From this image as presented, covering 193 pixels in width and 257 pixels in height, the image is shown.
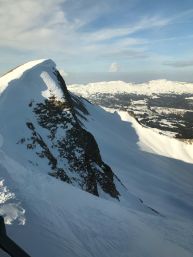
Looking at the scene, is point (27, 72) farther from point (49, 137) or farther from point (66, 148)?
point (66, 148)

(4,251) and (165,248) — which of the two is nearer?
(4,251)

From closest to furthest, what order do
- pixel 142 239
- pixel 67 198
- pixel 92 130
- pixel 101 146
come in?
pixel 142 239 < pixel 67 198 < pixel 101 146 < pixel 92 130

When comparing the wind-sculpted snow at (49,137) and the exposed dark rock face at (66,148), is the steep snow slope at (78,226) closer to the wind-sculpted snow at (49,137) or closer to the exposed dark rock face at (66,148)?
the wind-sculpted snow at (49,137)

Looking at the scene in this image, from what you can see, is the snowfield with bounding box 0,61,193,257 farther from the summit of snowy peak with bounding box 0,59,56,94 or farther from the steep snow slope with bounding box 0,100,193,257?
the summit of snowy peak with bounding box 0,59,56,94

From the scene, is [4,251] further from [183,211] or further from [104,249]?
[183,211]

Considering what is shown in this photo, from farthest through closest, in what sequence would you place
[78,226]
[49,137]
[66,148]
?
1. [49,137]
2. [66,148]
3. [78,226]

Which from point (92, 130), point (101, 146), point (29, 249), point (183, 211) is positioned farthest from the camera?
point (92, 130)

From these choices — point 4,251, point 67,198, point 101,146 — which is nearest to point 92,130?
point 101,146

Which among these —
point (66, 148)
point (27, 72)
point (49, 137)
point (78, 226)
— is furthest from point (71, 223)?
point (27, 72)
